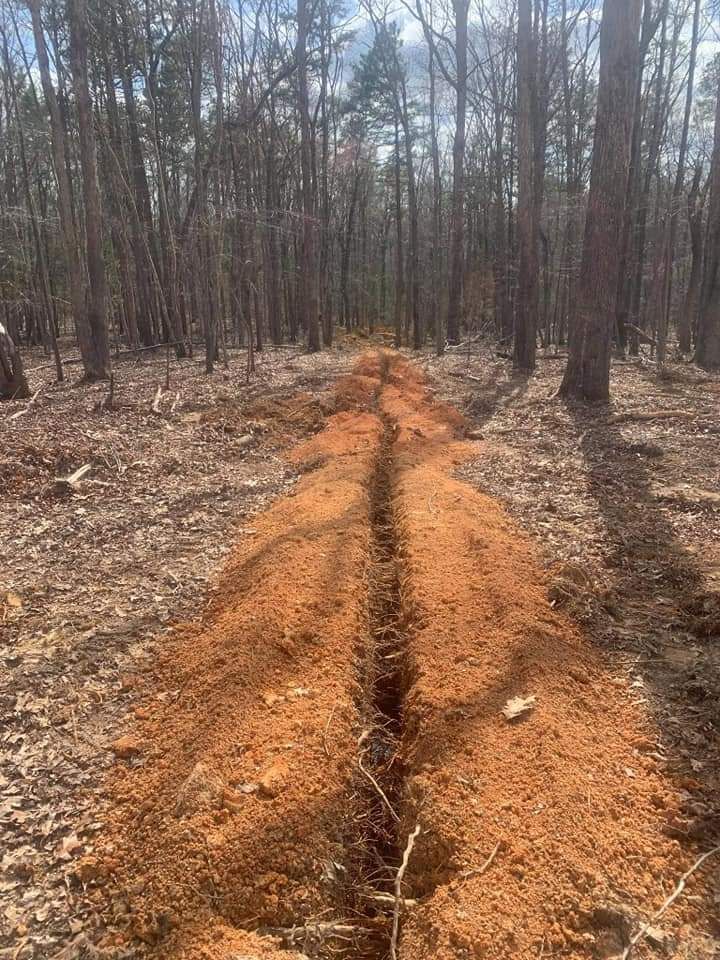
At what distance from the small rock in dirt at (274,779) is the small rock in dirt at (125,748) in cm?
76

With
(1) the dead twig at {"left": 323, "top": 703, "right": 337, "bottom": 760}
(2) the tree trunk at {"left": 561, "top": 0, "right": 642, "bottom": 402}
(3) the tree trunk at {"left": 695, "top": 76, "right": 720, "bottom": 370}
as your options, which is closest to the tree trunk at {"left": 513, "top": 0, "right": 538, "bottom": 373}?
(3) the tree trunk at {"left": 695, "top": 76, "right": 720, "bottom": 370}

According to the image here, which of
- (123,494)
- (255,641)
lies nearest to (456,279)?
(123,494)

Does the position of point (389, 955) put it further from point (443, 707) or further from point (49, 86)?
point (49, 86)

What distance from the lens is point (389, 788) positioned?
10.5 ft

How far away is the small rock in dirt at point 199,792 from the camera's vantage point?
2.86 meters

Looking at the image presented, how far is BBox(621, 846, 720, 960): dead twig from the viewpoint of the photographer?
2.24m

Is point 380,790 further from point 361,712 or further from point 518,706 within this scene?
point 518,706

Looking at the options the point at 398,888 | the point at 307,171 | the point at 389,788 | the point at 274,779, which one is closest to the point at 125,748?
the point at 274,779

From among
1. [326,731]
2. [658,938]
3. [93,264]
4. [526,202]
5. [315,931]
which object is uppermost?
[526,202]

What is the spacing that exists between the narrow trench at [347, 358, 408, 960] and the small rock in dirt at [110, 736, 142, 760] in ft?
3.94

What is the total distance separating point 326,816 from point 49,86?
1639cm

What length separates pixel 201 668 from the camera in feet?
12.7

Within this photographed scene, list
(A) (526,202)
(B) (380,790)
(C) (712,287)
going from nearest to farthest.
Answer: (B) (380,790)
(A) (526,202)
(C) (712,287)

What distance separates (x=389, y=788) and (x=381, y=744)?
0.31m
